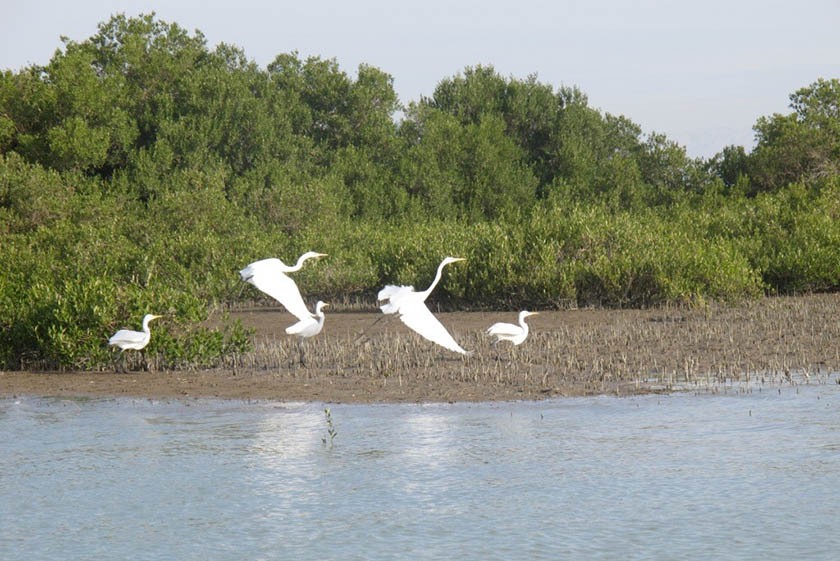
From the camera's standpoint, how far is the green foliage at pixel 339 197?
844 inches

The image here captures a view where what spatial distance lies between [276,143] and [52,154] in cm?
709

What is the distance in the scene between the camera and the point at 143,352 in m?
15.7

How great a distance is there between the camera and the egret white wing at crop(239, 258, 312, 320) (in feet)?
48.8

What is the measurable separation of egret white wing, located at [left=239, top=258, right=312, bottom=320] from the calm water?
2177mm

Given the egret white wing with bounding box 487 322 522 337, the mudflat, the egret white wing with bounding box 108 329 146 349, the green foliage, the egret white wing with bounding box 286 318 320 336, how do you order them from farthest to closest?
the green foliage < the egret white wing with bounding box 487 322 522 337 < the egret white wing with bounding box 286 318 320 336 < the egret white wing with bounding box 108 329 146 349 < the mudflat

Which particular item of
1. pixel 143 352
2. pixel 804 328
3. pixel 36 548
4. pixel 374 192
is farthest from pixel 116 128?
pixel 36 548

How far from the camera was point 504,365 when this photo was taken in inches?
588

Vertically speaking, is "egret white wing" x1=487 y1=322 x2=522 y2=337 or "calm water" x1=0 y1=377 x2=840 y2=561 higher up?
"egret white wing" x1=487 y1=322 x2=522 y2=337

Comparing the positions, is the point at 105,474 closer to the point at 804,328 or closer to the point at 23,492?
the point at 23,492

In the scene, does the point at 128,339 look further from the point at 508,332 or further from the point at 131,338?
the point at 508,332

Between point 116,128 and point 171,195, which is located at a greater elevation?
point 116,128

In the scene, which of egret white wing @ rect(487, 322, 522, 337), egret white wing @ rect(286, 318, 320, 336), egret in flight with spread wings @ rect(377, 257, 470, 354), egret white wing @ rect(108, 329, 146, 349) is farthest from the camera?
egret white wing @ rect(487, 322, 522, 337)

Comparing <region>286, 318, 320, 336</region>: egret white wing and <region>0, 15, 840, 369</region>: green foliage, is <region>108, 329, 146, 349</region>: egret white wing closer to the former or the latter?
<region>0, 15, 840, 369</region>: green foliage

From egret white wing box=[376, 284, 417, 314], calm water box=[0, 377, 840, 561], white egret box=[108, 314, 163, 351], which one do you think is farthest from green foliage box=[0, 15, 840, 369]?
calm water box=[0, 377, 840, 561]
